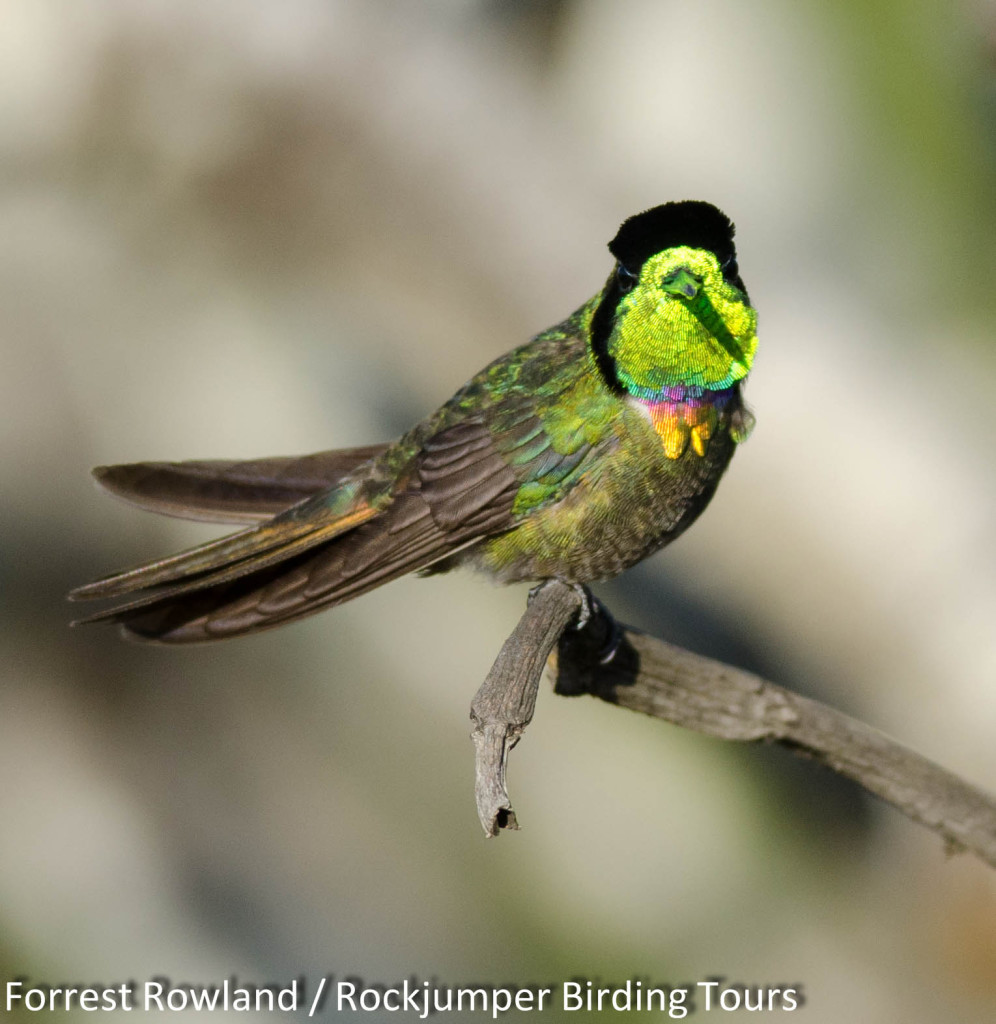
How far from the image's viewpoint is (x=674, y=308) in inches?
80.0

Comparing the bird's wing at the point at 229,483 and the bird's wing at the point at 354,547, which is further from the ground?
the bird's wing at the point at 229,483

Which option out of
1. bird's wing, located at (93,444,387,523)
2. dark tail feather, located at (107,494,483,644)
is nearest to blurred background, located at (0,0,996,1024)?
bird's wing, located at (93,444,387,523)

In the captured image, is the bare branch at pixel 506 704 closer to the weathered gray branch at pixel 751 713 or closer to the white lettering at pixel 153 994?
the weathered gray branch at pixel 751 713

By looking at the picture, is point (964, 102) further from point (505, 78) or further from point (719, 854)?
point (719, 854)

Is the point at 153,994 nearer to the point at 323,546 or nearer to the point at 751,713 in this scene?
the point at 323,546

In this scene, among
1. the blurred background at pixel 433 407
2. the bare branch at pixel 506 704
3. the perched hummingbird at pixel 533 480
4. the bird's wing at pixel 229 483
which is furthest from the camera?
the blurred background at pixel 433 407

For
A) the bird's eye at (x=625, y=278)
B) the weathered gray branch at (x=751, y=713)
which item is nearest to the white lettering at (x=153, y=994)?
the weathered gray branch at (x=751, y=713)

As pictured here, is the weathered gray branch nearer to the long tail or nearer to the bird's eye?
the long tail

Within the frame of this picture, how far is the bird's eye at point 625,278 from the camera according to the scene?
204 cm

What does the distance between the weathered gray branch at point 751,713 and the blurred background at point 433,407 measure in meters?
2.41

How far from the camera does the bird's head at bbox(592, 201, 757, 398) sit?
6.45 ft

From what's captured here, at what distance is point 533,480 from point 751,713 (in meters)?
0.61

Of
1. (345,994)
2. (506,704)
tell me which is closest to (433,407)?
(345,994)

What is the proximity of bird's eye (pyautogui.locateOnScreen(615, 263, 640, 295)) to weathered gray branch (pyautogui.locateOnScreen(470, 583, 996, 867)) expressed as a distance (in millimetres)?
553
